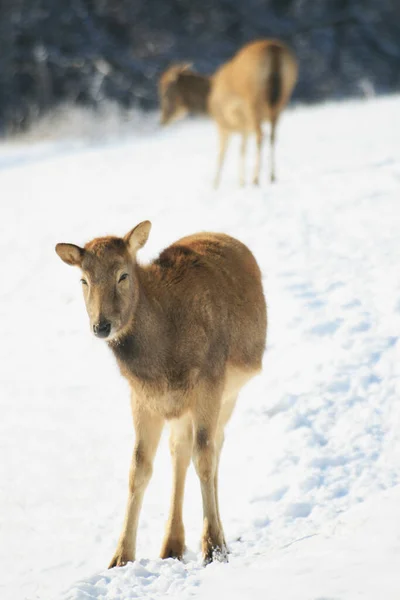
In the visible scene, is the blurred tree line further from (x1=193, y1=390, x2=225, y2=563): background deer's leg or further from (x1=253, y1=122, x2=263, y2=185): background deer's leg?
(x1=193, y1=390, x2=225, y2=563): background deer's leg

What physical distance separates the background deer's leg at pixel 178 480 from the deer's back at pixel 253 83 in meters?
7.76

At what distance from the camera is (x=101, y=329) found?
5207mm

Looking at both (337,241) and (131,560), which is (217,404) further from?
(337,241)

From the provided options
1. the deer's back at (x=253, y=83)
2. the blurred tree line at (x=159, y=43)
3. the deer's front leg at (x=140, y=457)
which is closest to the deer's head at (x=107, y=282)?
the deer's front leg at (x=140, y=457)

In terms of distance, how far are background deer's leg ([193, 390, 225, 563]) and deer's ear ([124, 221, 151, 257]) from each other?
3.18 ft

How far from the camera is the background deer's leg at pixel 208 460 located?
5652mm

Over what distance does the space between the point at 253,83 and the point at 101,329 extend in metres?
8.57

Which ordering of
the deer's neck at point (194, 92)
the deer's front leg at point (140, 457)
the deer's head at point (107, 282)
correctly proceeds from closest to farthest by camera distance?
the deer's head at point (107, 282) → the deer's front leg at point (140, 457) → the deer's neck at point (194, 92)

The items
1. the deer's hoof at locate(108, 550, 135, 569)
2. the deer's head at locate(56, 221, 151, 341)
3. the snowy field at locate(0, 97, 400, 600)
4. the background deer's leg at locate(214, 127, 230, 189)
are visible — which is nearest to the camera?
the snowy field at locate(0, 97, 400, 600)

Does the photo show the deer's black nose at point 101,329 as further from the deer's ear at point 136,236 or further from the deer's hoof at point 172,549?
the deer's hoof at point 172,549

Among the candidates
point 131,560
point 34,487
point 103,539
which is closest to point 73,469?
point 34,487

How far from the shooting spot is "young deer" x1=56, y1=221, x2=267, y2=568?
5473 mm

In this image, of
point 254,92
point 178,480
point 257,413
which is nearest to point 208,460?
point 178,480

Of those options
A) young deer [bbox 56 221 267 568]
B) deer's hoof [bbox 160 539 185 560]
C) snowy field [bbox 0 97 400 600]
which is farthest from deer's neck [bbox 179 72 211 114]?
deer's hoof [bbox 160 539 185 560]
